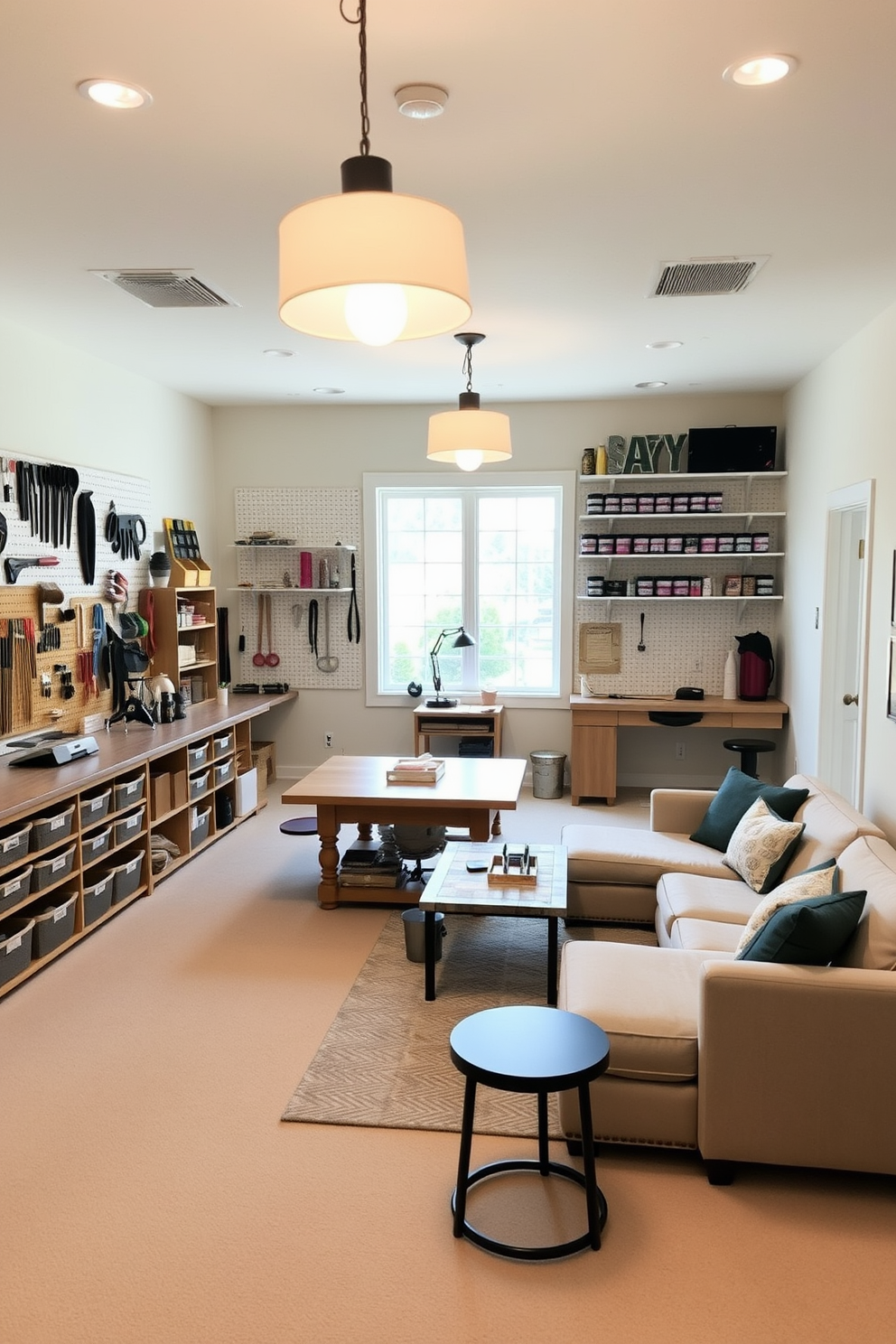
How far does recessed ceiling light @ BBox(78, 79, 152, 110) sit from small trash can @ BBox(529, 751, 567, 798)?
16.6ft

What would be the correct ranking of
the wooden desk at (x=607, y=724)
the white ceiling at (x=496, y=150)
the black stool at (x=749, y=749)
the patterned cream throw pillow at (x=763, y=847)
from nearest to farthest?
the white ceiling at (x=496, y=150) < the patterned cream throw pillow at (x=763, y=847) < the black stool at (x=749, y=749) < the wooden desk at (x=607, y=724)

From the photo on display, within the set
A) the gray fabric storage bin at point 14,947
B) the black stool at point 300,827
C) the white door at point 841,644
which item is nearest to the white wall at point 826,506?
the white door at point 841,644

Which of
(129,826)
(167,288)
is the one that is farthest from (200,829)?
(167,288)

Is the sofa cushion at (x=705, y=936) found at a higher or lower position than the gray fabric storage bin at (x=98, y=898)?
higher

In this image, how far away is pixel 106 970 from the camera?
155 inches

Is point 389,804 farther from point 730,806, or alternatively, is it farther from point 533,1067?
point 533,1067

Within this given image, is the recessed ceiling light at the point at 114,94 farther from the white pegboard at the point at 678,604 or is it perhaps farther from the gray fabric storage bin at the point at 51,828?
the white pegboard at the point at 678,604

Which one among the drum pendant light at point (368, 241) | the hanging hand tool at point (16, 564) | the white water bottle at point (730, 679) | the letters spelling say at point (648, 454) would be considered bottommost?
the white water bottle at point (730, 679)

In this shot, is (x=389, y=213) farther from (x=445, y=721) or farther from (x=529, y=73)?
(x=445, y=721)

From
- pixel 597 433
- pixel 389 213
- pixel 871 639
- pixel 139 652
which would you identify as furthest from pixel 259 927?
pixel 597 433

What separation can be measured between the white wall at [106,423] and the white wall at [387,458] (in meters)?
0.33

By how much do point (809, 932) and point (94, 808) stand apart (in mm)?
3059

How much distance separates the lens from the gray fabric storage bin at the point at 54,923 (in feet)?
12.8

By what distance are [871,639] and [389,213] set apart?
3534 mm
